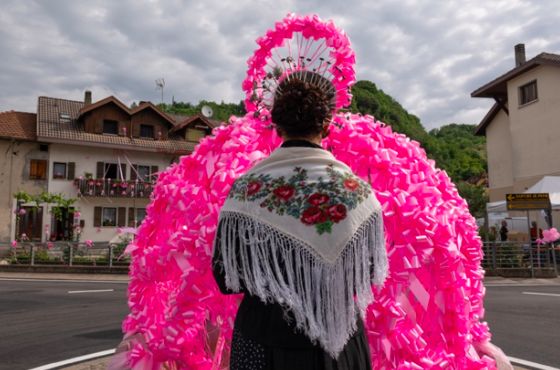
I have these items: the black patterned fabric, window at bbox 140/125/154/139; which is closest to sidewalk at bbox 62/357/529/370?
the black patterned fabric

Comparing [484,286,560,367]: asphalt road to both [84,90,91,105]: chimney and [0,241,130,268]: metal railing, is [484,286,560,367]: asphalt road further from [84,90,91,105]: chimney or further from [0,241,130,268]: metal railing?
[84,90,91,105]: chimney

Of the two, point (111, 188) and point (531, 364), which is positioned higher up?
point (111, 188)

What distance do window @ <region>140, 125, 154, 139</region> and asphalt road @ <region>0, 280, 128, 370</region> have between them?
1975cm

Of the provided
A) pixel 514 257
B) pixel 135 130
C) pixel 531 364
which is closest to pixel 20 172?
pixel 135 130

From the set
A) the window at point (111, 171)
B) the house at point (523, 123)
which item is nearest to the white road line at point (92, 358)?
the house at point (523, 123)

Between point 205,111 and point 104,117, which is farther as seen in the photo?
point 205,111

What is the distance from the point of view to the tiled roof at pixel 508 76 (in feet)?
77.3

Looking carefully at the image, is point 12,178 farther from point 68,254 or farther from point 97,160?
point 68,254

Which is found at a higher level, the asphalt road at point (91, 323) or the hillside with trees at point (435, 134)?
the hillside with trees at point (435, 134)

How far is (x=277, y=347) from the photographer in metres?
1.64

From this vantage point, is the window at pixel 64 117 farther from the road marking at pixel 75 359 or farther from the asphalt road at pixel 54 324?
the road marking at pixel 75 359

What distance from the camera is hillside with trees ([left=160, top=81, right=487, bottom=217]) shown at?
61331 mm

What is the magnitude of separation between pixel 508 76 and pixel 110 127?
25336mm

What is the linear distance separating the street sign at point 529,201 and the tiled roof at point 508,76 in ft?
35.8
